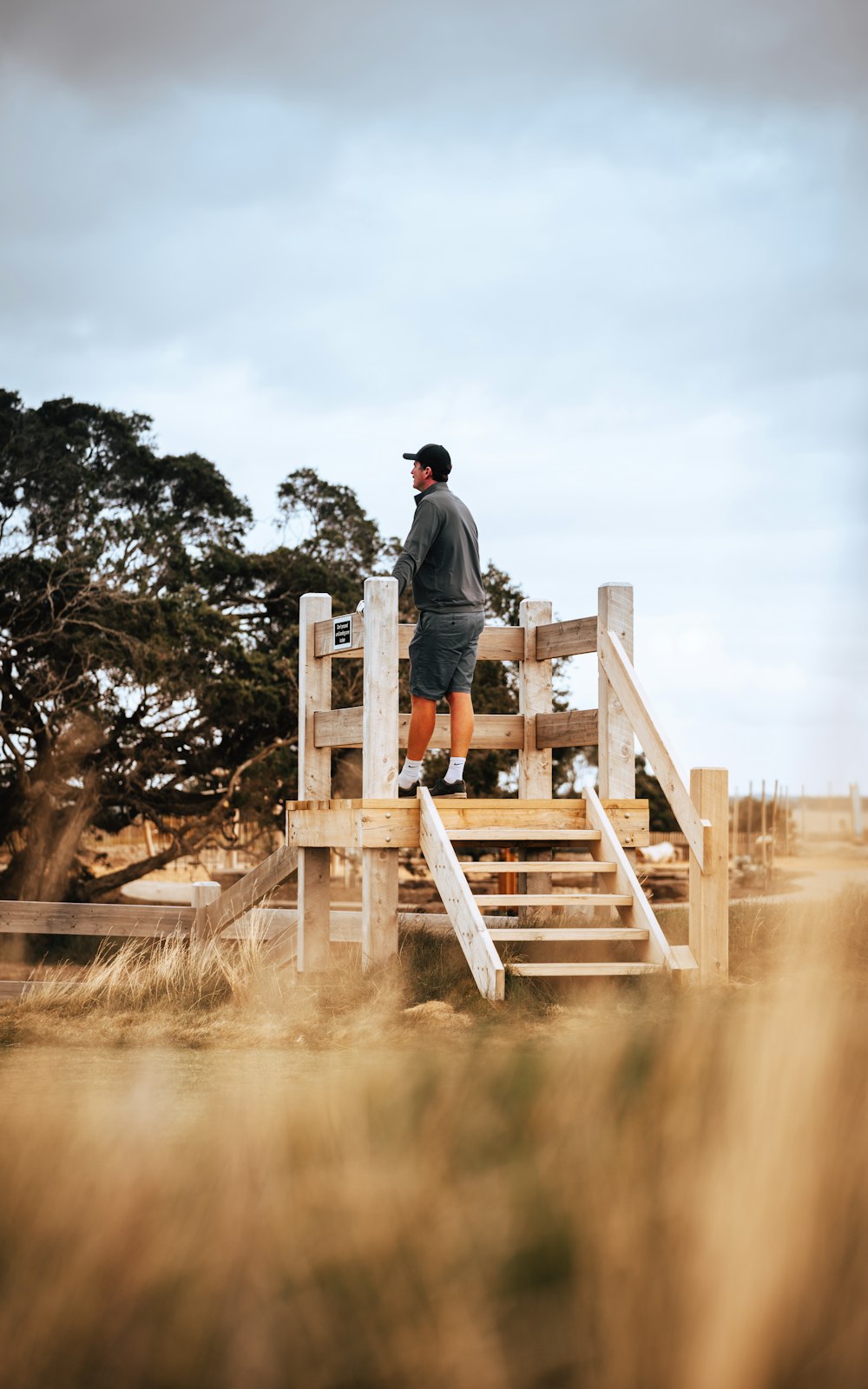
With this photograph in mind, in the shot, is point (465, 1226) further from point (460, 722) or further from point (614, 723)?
point (614, 723)

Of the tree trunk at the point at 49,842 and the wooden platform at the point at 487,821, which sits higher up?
the wooden platform at the point at 487,821

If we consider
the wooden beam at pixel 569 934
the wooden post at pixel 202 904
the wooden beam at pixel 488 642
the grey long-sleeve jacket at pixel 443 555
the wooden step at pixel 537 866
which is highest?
the grey long-sleeve jacket at pixel 443 555

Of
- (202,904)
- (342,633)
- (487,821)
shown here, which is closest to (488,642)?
(342,633)

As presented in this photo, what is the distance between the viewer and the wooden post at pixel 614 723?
25.9 feet

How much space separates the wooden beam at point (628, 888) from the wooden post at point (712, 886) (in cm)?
18

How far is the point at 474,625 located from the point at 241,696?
11.2m

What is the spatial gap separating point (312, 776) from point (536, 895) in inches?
96.0

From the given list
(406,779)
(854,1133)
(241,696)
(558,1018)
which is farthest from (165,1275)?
(241,696)

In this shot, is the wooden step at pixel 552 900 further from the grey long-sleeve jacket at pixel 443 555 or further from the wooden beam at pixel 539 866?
the grey long-sleeve jacket at pixel 443 555

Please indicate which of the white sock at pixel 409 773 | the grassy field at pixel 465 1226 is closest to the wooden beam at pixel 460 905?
the white sock at pixel 409 773

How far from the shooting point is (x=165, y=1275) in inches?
68.3

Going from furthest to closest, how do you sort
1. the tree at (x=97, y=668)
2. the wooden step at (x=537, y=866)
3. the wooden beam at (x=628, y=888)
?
the tree at (x=97, y=668) → the wooden step at (x=537, y=866) → the wooden beam at (x=628, y=888)

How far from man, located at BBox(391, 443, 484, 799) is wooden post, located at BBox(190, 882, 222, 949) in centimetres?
279

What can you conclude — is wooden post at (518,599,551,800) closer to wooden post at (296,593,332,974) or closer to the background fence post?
wooden post at (296,593,332,974)
